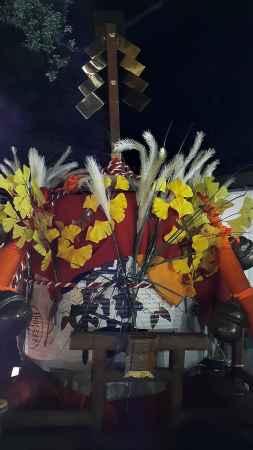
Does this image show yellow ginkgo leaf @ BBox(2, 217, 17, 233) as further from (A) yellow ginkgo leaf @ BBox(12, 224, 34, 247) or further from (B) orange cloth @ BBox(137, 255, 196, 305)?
(B) orange cloth @ BBox(137, 255, 196, 305)

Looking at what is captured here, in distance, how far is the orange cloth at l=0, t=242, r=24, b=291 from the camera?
1.79 m

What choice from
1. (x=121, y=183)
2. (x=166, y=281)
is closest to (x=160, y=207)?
(x=121, y=183)

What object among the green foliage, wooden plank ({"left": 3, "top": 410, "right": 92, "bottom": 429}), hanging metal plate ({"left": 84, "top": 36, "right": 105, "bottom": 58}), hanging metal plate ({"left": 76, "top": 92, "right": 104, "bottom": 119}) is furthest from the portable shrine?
the green foliage

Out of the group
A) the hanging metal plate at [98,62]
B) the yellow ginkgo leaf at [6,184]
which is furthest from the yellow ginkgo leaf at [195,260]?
the hanging metal plate at [98,62]

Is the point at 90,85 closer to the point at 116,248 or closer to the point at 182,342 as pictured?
the point at 116,248

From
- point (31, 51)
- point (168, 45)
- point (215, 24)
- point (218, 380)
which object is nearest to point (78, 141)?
point (31, 51)

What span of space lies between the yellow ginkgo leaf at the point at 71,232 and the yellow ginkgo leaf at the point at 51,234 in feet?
0.11

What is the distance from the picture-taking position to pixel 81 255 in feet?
5.92

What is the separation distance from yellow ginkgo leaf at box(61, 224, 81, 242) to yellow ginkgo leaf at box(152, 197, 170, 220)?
30 centimetres

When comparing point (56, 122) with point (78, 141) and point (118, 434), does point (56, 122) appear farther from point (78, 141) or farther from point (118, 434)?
point (118, 434)

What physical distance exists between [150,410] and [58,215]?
811 mm

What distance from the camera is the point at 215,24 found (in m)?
2.64

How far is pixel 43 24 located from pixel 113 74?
59 cm

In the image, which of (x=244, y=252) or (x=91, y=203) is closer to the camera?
(x=91, y=203)
